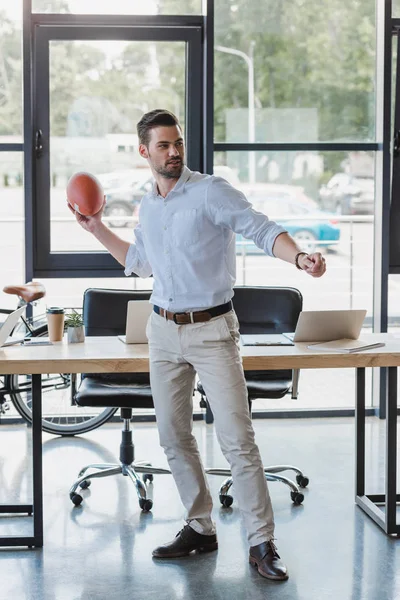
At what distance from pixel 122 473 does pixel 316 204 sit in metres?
2.32

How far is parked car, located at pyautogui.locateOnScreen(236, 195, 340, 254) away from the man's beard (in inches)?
95.1

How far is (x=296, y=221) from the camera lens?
19.4 ft

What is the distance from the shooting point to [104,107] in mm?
5664

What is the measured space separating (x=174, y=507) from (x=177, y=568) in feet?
2.39

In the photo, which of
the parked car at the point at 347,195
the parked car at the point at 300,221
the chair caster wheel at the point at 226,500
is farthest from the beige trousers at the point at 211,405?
the parked car at the point at 347,195

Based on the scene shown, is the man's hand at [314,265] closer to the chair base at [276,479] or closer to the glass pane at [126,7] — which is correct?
the chair base at [276,479]

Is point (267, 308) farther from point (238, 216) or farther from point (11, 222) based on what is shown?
point (11, 222)

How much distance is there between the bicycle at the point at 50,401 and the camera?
5.30 m

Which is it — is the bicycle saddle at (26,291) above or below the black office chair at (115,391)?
above

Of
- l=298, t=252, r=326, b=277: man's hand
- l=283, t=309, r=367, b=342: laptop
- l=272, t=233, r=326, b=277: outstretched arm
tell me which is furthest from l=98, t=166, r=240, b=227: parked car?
l=298, t=252, r=326, b=277: man's hand

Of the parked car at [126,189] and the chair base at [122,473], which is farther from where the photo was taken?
the parked car at [126,189]

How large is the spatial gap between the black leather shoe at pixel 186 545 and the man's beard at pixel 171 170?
1341mm

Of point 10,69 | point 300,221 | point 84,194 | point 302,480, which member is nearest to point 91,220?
point 84,194

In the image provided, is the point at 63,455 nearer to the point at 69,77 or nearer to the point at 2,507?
the point at 2,507
